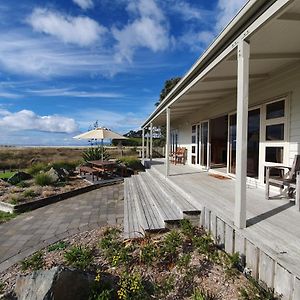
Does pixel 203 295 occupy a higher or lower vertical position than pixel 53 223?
higher

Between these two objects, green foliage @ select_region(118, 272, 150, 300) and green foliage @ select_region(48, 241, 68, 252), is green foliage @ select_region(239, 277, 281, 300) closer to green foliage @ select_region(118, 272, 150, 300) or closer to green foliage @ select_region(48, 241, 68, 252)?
green foliage @ select_region(118, 272, 150, 300)

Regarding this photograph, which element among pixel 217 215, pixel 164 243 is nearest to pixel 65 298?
pixel 164 243

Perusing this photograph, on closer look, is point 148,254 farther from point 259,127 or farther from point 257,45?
point 259,127

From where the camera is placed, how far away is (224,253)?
3.01 metres

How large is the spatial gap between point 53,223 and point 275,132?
5.10m

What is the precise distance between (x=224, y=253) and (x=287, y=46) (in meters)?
3.02

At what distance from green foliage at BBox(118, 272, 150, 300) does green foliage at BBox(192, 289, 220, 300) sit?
1.63ft

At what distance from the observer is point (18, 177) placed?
32.5 feet

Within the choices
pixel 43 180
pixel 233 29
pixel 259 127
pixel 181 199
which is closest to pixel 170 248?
pixel 181 199

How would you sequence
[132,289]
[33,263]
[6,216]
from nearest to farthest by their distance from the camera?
[132,289]
[33,263]
[6,216]

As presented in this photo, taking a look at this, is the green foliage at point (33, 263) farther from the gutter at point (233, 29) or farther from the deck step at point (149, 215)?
the gutter at point (233, 29)

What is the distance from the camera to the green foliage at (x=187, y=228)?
11.5ft

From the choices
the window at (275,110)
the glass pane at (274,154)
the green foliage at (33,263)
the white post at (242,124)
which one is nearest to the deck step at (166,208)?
the white post at (242,124)

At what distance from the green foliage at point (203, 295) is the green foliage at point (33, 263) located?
6.90 feet
